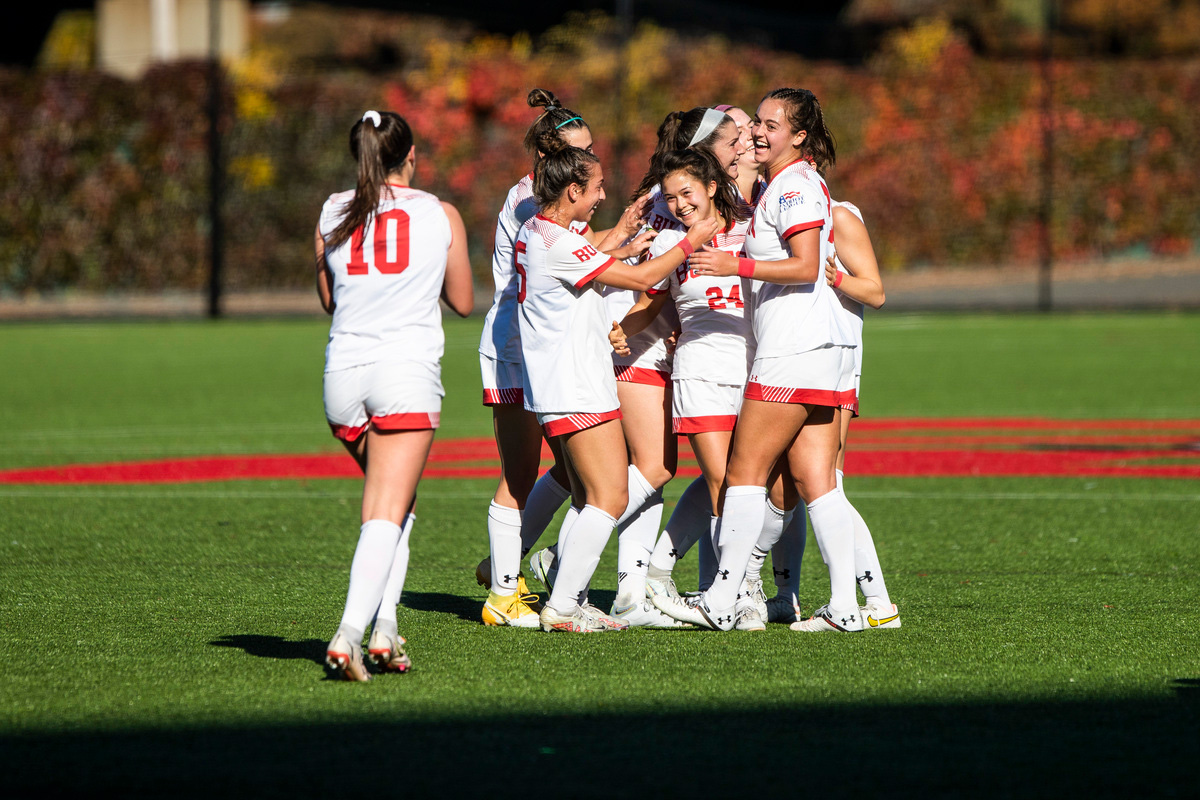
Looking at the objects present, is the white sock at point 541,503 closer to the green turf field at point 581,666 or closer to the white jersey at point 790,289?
the green turf field at point 581,666

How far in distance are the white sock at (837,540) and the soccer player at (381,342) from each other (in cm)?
145

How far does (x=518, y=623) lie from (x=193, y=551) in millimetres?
2300

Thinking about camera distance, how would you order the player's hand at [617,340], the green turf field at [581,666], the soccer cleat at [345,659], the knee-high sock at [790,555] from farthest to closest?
the knee-high sock at [790,555] < the player's hand at [617,340] < the soccer cleat at [345,659] < the green turf field at [581,666]

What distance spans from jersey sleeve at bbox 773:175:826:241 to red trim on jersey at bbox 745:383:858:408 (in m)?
0.50

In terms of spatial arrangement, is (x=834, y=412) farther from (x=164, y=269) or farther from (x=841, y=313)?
(x=164, y=269)

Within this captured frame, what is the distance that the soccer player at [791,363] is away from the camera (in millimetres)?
4973

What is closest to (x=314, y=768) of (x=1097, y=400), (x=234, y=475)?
(x=234, y=475)

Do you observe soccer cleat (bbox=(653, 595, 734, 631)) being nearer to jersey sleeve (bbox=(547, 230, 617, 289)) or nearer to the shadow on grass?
the shadow on grass

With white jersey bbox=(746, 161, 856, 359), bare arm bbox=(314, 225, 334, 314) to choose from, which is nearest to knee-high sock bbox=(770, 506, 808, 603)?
white jersey bbox=(746, 161, 856, 359)

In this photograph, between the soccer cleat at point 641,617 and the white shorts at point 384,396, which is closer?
the white shorts at point 384,396

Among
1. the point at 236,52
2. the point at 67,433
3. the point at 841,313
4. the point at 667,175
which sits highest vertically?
the point at 236,52

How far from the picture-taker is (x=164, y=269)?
27328mm

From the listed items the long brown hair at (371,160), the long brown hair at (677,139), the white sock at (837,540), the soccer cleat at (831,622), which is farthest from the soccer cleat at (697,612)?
the long brown hair at (371,160)

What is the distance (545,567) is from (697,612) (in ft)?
2.60
